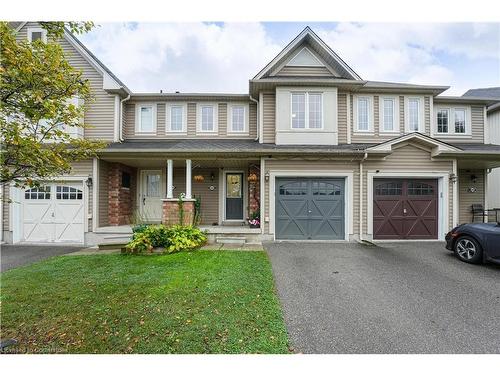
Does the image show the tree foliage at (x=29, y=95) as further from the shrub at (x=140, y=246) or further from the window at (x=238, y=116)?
the window at (x=238, y=116)

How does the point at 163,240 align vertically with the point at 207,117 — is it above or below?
below

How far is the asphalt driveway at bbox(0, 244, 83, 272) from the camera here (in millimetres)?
6555

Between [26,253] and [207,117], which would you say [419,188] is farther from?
[26,253]

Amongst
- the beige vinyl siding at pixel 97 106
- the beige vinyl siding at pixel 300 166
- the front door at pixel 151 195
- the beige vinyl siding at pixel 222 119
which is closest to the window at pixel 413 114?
the beige vinyl siding at pixel 300 166

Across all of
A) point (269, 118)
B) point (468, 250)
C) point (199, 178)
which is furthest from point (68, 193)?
point (468, 250)

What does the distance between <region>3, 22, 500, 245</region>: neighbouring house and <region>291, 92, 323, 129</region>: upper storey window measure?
38mm

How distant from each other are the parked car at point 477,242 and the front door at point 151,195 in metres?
10.5

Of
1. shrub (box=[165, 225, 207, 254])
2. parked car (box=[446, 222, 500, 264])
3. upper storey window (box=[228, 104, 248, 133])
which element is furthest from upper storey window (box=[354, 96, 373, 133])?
shrub (box=[165, 225, 207, 254])

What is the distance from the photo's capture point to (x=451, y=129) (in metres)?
10.7

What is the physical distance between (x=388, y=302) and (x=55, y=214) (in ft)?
34.8

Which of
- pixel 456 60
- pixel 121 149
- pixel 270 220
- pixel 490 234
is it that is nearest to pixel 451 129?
pixel 456 60

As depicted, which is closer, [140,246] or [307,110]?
[140,246]

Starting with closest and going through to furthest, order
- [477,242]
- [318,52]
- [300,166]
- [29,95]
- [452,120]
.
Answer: [29,95]
[477,242]
[300,166]
[318,52]
[452,120]

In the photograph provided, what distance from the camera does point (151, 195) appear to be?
10.9 metres
